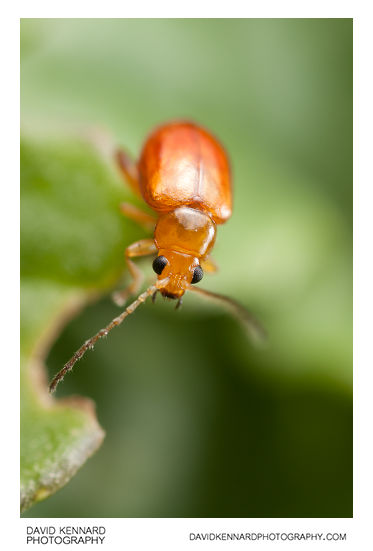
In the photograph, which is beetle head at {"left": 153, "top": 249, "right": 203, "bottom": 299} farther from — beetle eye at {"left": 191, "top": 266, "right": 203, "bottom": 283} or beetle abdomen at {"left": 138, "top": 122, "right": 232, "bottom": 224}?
beetle abdomen at {"left": 138, "top": 122, "right": 232, "bottom": 224}

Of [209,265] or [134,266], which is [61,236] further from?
[209,265]

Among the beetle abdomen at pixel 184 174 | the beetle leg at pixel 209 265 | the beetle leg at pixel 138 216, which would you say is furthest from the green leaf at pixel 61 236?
the beetle leg at pixel 209 265

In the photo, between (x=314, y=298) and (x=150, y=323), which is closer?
(x=150, y=323)

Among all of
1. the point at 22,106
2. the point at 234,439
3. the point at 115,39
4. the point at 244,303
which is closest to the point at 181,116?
the point at 115,39

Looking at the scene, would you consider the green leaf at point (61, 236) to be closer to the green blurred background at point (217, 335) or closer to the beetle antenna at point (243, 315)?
the green blurred background at point (217, 335)

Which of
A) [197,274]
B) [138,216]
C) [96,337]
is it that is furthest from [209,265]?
[96,337]
